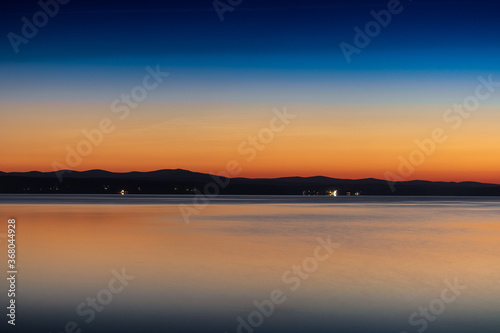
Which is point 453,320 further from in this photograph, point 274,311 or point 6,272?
point 6,272

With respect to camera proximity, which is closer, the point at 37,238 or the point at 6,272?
the point at 6,272

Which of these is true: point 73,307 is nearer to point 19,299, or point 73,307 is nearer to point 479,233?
point 19,299

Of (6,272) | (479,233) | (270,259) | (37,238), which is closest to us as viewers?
(6,272)

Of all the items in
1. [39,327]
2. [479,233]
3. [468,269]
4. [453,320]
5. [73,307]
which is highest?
[479,233]

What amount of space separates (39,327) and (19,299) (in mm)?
2361

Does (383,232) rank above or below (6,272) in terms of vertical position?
above

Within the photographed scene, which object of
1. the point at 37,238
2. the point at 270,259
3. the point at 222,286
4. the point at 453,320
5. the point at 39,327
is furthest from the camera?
the point at 37,238

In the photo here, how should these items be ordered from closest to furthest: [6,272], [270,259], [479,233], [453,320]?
1. [453,320]
2. [6,272]
3. [270,259]
4. [479,233]

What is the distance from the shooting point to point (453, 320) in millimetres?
9727

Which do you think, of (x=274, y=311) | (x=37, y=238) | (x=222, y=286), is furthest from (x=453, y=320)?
(x=37, y=238)

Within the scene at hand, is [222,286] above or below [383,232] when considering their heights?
below

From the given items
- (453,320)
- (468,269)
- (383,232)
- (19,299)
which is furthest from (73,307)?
(383,232)

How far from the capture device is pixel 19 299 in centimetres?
1080

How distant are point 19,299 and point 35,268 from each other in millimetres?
4407
